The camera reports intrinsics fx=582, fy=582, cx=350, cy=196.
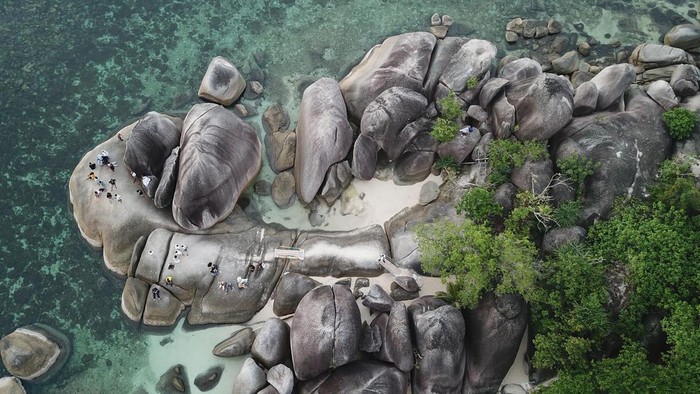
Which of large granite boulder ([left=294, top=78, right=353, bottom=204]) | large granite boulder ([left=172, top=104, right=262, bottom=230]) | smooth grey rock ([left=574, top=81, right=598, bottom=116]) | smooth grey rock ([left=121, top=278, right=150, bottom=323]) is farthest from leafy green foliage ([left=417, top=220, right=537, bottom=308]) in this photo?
smooth grey rock ([left=121, top=278, right=150, bottom=323])

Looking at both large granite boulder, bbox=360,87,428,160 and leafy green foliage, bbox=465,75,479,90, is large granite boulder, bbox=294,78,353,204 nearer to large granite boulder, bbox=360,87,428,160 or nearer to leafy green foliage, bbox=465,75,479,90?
large granite boulder, bbox=360,87,428,160

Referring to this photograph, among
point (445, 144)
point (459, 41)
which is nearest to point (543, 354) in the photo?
point (445, 144)

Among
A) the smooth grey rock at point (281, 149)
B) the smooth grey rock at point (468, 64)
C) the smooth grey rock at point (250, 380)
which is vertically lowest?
the smooth grey rock at point (250, 380)

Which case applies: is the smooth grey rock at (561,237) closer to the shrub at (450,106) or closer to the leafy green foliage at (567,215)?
the leafy green foliage at (567,215)

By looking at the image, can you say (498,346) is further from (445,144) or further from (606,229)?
(445,144)

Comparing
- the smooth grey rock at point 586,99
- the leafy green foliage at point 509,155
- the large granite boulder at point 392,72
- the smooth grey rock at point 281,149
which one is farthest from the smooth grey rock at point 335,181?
the smooth grey rock at point 586,99

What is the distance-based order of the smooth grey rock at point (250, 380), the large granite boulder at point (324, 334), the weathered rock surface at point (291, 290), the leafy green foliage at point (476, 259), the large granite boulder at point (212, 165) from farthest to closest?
the large granite boulder at point (212, 165), the weathered rock surface at point (291, 290), the smooth grey rock at point (250, 380), the large granite boulder at point (324, 334), the leafy green foliage at point (476, 259)
